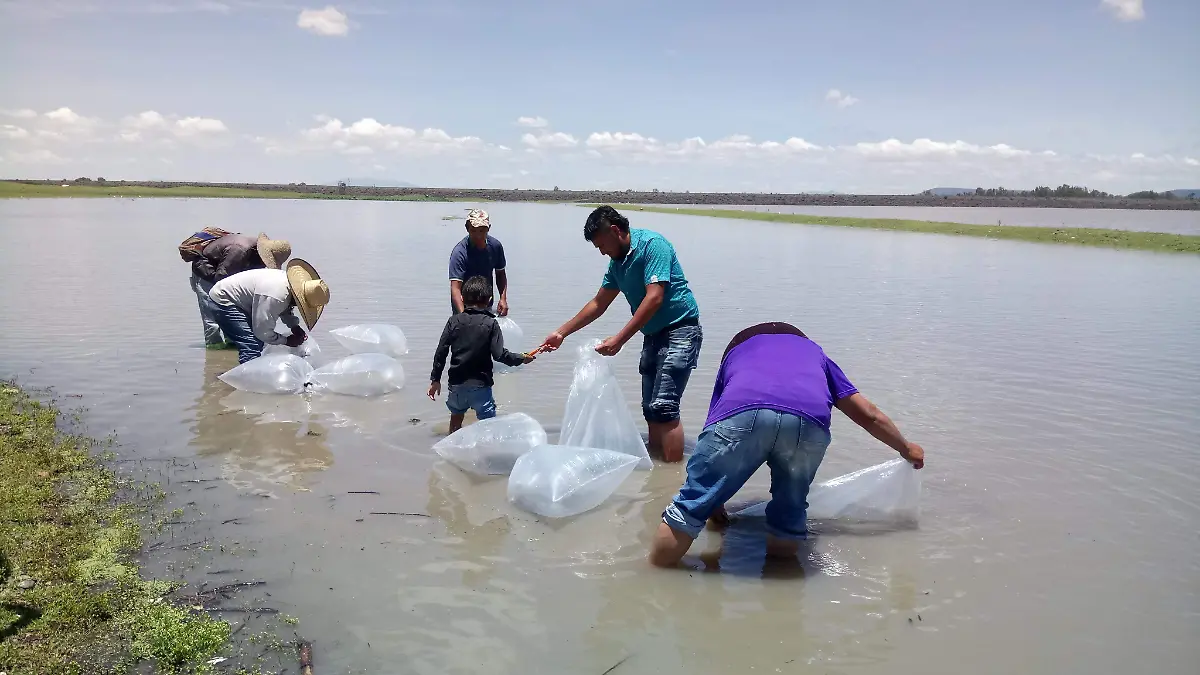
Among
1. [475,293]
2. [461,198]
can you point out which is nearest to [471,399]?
[475,293]

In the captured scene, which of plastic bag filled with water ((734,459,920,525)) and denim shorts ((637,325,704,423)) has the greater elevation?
denim shorts ((637,325,704,423))

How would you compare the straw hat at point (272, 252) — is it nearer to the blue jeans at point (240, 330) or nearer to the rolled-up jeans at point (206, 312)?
the blue jeans at point (240, 330)

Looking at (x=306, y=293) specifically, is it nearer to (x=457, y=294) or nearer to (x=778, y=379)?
(x=457, y=294)

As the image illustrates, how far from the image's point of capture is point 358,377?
759cm

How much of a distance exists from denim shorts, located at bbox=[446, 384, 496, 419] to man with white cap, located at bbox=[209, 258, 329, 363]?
2625 millimetres

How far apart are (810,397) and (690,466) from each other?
2.20ft

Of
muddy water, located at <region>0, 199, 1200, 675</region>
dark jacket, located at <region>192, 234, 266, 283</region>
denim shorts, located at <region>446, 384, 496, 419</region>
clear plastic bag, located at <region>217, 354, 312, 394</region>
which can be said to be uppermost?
dark jacket, located at <region>192, 234, 266, 283</region>

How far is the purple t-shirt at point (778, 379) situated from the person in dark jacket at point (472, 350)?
6.57 feet

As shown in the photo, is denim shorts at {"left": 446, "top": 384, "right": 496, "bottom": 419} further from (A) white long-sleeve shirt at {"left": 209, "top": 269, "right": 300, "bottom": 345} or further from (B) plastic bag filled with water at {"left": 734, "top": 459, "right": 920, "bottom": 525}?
(A) white long-sleeve shirt at {"left": 209, "top": 269, "right": 300, "bottom": 345}

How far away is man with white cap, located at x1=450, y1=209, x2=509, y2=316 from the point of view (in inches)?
282

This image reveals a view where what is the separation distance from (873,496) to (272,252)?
6454 millimetres

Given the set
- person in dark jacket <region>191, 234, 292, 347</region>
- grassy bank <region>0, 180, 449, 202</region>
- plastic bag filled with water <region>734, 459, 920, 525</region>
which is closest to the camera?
plastic bag filled with water <region>734, 459, 920, 525</region>

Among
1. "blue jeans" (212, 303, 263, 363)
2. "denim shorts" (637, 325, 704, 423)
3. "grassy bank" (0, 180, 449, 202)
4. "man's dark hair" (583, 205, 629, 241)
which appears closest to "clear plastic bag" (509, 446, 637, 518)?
"denim shorts" (637, 325, 704, 423)

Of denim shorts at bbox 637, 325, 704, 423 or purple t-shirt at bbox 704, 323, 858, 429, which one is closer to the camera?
purple t-shirt at bbox 704, 323, 858, 429
